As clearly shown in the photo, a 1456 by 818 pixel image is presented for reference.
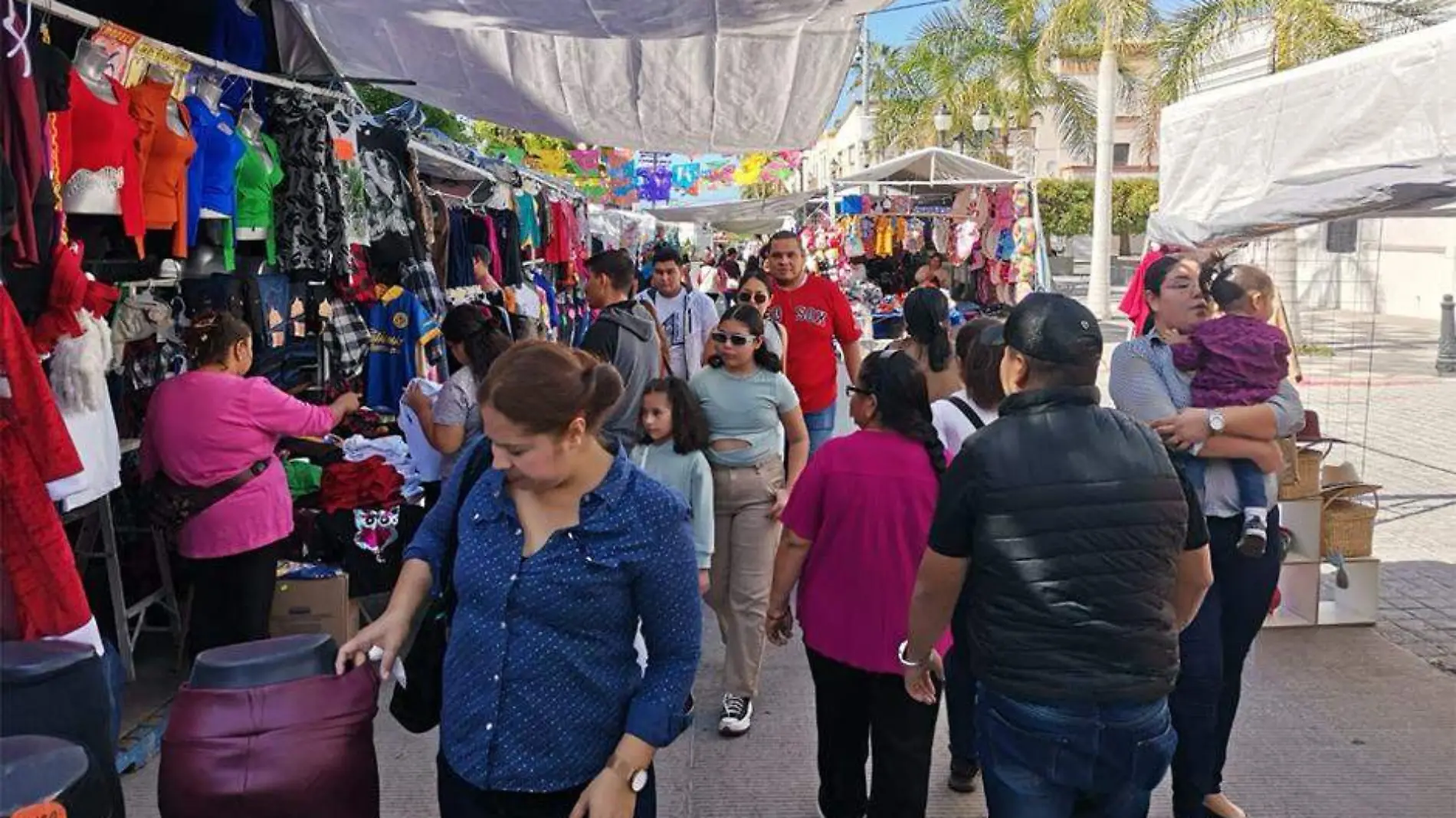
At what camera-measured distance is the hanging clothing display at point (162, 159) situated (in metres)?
4.04

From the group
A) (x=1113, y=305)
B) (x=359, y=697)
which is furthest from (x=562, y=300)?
(x=1113, y=305)

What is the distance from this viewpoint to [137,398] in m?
5.01

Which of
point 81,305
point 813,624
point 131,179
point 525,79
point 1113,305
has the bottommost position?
point 1113,305

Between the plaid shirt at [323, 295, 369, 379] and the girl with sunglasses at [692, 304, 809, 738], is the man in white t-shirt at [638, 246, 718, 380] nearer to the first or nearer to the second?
the plaid shirt at [323, 295, 369, 379]

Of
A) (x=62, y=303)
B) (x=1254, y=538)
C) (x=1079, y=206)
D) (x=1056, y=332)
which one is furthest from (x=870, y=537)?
(x=1079, y=206)

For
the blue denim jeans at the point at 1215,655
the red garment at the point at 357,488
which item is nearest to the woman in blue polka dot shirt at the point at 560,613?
the blue denim jeans at the point at 1215,655

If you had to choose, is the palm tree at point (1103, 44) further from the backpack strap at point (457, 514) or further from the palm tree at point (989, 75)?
the backpack strap at point (457, 514)

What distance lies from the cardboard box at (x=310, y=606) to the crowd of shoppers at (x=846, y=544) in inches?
22.6

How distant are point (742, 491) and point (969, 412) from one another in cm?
111

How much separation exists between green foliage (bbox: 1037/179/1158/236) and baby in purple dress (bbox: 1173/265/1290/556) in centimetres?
4042

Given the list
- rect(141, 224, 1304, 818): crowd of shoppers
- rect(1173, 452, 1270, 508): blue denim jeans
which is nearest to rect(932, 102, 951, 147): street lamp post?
rect(141, 224, 1304, 818): crowd of shoppers

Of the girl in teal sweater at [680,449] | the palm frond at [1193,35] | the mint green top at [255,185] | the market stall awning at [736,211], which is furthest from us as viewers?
the market stall awning at [736,211]

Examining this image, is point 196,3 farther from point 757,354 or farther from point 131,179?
point 757,354

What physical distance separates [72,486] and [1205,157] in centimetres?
554
